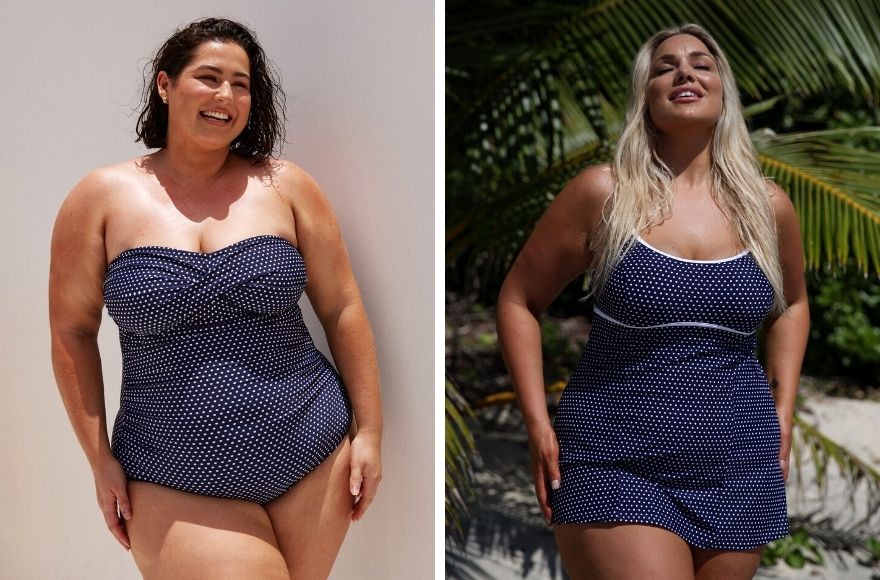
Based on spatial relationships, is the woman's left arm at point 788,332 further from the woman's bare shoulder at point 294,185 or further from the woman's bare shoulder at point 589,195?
the woman's bare shoulder at point 294,185

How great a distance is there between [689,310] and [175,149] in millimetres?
1197

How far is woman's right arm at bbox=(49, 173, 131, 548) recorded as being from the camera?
2.26 m

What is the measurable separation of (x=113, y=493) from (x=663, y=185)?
1437 mm

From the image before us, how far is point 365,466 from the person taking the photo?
8.01 feet

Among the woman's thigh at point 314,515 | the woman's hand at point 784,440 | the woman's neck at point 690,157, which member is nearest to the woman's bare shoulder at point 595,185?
the woman's neck at point 690,157

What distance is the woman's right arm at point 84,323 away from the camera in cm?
226

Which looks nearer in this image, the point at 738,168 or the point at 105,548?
the point at 738,168

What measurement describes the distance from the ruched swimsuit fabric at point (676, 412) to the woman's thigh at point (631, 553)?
0.03 m

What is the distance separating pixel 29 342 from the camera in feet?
10.9

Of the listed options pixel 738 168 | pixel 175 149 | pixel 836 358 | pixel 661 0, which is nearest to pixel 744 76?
pixel 661 0

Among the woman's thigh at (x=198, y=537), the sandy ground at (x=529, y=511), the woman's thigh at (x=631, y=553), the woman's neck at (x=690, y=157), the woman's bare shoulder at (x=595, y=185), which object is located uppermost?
the woman's neck at (x=690, y=157)

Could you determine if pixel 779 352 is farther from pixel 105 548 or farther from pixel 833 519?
pixel 833 519

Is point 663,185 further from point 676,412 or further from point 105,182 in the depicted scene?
point 105,182

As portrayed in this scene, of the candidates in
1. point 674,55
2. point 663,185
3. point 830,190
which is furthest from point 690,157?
point 830,190
